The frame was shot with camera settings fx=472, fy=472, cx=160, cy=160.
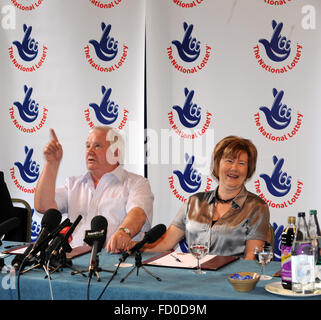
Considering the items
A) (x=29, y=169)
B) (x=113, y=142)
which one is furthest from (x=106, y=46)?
(x=29, y=169)

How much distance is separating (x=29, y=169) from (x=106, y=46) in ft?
4.49

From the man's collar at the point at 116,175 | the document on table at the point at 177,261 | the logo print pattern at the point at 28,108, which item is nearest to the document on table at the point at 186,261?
the document on table at the point at 177,261

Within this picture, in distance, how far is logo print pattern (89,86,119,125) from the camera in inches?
164

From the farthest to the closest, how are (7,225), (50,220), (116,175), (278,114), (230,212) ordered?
(278,114), (116,175), (230,212), (50,220), (7,225)

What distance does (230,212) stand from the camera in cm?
277

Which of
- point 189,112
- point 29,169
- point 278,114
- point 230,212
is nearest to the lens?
point 230,212

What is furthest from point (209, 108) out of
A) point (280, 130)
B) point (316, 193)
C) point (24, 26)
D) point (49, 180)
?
point (24, 26)

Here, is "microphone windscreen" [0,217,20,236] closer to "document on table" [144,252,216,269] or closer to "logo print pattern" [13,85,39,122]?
"document on table" [144,252,216,269]

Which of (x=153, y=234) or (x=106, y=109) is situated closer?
(x=153, y=234)

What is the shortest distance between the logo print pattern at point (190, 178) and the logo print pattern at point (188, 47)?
0.82 meters

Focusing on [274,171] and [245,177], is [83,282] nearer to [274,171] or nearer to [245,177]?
[245,177]

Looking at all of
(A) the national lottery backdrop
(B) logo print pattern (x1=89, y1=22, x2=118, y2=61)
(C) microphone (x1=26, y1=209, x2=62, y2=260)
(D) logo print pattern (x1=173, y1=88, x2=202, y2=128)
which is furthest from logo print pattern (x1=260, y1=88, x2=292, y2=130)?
(C) microphone (x1=26, y1=209, x2=62, y2=260)

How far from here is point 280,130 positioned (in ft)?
12.2

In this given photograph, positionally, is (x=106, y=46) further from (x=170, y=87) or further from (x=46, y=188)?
(x=46, y=188)
